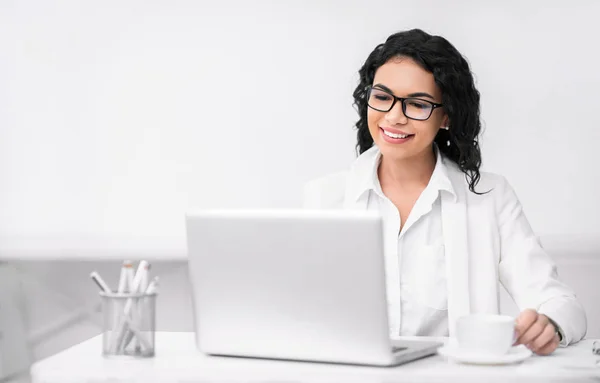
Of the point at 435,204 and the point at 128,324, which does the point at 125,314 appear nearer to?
the point at 128,324

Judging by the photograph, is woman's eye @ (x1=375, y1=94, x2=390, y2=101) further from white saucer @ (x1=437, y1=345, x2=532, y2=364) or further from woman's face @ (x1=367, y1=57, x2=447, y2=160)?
white saucer @ (x1=437, y1=345, x2=532, y2=364)

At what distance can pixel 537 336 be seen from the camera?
1765mm

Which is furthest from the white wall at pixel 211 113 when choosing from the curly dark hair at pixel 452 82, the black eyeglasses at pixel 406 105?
the black eyeglasses at pixel 406 105

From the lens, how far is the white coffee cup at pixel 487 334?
63.9 inches

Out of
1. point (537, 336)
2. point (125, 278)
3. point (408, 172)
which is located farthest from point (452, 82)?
point (125, 278)

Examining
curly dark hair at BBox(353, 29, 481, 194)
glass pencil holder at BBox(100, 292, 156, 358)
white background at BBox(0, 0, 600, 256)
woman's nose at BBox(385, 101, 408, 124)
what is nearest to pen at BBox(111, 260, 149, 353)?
glass pencil holder at BBox(100, 292, 156, 358)

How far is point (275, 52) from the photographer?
3600 millimetres

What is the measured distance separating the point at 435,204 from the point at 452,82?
336 mm

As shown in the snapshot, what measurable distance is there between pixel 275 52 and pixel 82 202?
106 cm

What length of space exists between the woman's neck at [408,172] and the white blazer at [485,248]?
0.18 feet

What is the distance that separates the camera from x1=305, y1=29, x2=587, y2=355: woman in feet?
7.64

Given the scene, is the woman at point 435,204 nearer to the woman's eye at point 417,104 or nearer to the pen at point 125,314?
the woman's eye at point 417,104

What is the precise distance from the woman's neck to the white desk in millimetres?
845

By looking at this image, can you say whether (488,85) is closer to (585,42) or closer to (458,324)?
(585,42)
